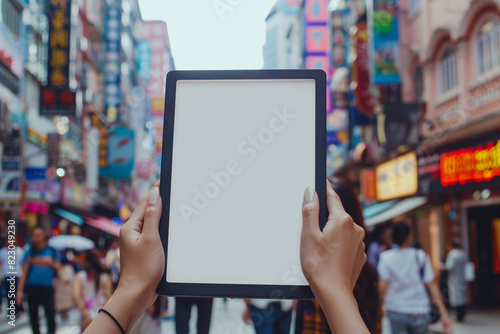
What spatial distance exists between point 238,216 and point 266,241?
8cm

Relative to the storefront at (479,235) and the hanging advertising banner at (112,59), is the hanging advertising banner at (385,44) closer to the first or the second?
the storefront at (479,235)

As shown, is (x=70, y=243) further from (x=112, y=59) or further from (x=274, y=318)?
(x=112, y=59)

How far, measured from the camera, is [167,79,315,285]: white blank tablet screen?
1274 mm

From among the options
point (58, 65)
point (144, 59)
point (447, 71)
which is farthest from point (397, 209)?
point (144, 59)

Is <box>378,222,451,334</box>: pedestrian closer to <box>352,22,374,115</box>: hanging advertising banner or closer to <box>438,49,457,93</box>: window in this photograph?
<box>438,49,457,93</box>: window

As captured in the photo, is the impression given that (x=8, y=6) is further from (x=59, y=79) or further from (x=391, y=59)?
(x=391, y=59)

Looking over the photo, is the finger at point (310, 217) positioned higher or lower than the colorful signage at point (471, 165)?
lower

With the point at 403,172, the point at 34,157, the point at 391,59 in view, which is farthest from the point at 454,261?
the point at 34,157

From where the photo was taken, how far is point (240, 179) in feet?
4.31

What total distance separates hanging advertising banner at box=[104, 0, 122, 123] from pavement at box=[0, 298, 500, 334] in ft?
65.7

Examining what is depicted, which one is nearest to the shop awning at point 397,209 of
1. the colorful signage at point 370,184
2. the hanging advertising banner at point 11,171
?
the colorful signage at point 370,184

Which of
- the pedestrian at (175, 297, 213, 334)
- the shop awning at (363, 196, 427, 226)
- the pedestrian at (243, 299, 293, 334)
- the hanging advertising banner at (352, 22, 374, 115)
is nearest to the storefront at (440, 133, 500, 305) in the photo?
the shop awning at (363, 196, 427, 226)

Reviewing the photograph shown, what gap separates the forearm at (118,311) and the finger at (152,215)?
0.41 feet

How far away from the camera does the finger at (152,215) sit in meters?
1.24
